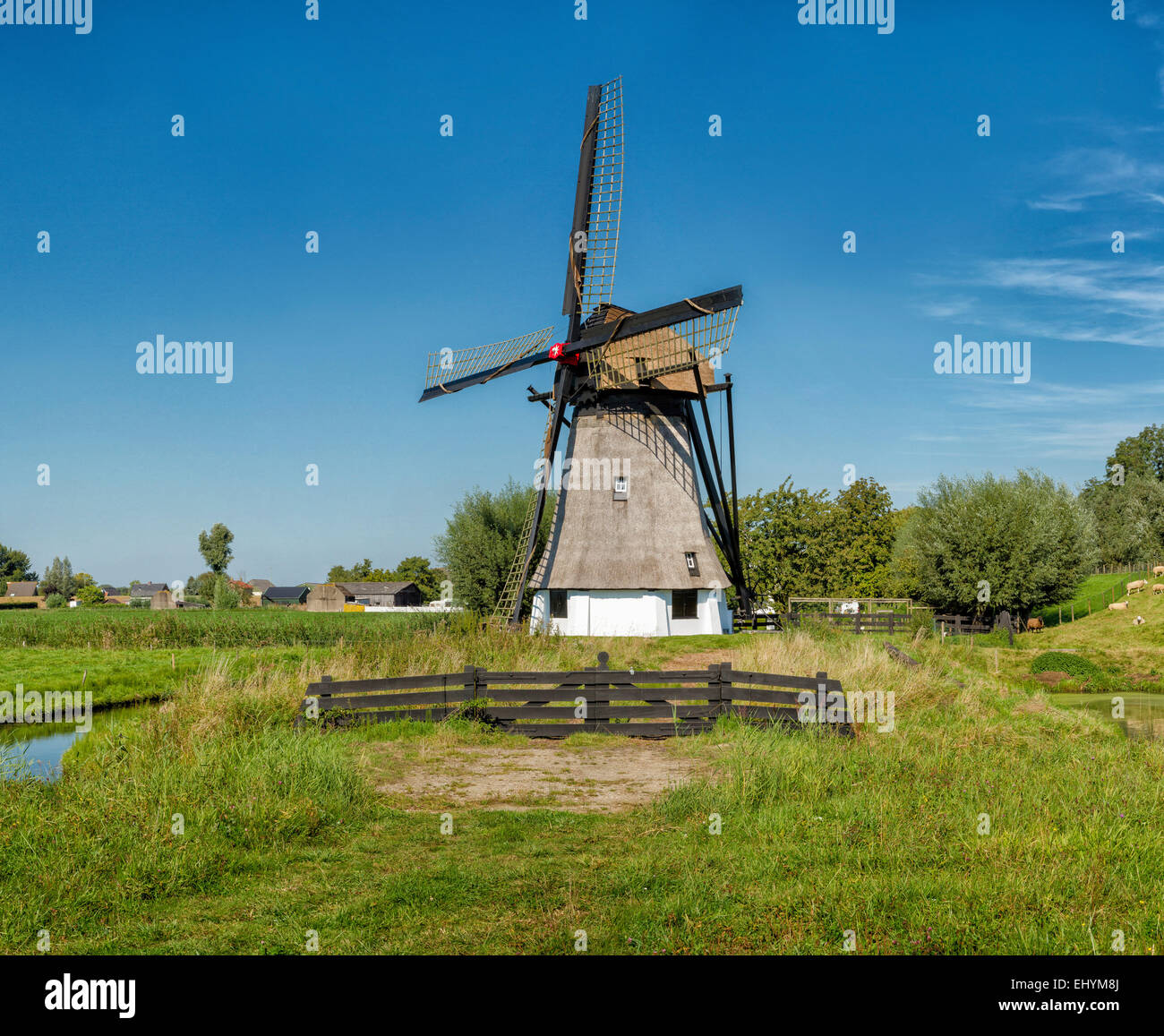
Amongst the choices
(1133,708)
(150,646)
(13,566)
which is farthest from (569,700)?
(13,566)

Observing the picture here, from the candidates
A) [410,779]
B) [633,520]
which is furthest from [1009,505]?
[410,779]

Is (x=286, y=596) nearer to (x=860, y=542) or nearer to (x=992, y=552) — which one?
(x=860, y=542)

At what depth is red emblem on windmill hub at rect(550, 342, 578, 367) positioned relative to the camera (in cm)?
2669

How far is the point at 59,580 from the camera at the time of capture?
5866 inches

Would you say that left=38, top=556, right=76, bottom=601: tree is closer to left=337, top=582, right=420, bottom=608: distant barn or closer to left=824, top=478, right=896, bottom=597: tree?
left=337, top=582, right=420, bottom=608: distant barn

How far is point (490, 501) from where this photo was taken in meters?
38.9

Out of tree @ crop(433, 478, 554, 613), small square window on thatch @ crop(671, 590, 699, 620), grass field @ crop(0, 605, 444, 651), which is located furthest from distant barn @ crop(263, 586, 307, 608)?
small square window on thatch @ crop(671, 590, 699, 620)

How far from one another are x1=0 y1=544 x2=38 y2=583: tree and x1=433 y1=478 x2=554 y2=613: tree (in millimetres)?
128394

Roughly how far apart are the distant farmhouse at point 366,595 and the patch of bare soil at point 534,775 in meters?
92.6

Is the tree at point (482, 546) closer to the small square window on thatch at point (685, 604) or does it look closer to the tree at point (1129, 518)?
the small square window on thatch at point (685, 604)

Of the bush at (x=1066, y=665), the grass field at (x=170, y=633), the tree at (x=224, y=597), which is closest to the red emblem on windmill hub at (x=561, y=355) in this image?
the grass field at (x=170, y=633)

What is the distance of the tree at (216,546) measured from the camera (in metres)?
123
